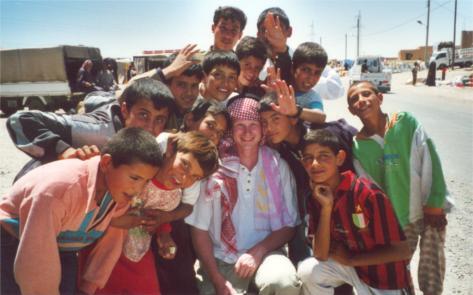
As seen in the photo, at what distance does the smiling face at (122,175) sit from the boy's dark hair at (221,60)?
137cm

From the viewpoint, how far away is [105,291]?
253 centimetres

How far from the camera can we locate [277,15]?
12.4 ft

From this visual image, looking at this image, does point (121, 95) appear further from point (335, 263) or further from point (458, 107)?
point (458, 107)

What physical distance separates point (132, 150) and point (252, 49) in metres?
1.72

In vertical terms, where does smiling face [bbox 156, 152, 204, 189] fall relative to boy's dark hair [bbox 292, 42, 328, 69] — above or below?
below

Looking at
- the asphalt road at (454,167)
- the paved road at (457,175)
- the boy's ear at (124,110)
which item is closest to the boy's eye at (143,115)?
the boy's ear at (124,110)

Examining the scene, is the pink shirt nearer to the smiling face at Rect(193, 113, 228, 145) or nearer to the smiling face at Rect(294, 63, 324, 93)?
the smiling face at Rect(193, 113, 228, 145)

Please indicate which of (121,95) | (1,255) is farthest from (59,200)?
(121,95)

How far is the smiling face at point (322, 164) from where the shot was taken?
2.49 metres

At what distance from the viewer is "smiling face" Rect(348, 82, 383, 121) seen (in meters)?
2.82

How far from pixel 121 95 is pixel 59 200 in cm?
117

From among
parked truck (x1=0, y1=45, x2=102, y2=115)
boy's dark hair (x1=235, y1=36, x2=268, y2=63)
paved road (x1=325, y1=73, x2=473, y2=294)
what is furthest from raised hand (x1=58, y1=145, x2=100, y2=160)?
parked truck (x1=0, y1=45, x2=102, y2=115)

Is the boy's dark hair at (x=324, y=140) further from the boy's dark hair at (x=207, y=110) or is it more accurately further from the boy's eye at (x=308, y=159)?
the boy's dark hair at (x=207, y=110)

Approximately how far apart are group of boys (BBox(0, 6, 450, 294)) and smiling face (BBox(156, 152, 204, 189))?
26 cm
